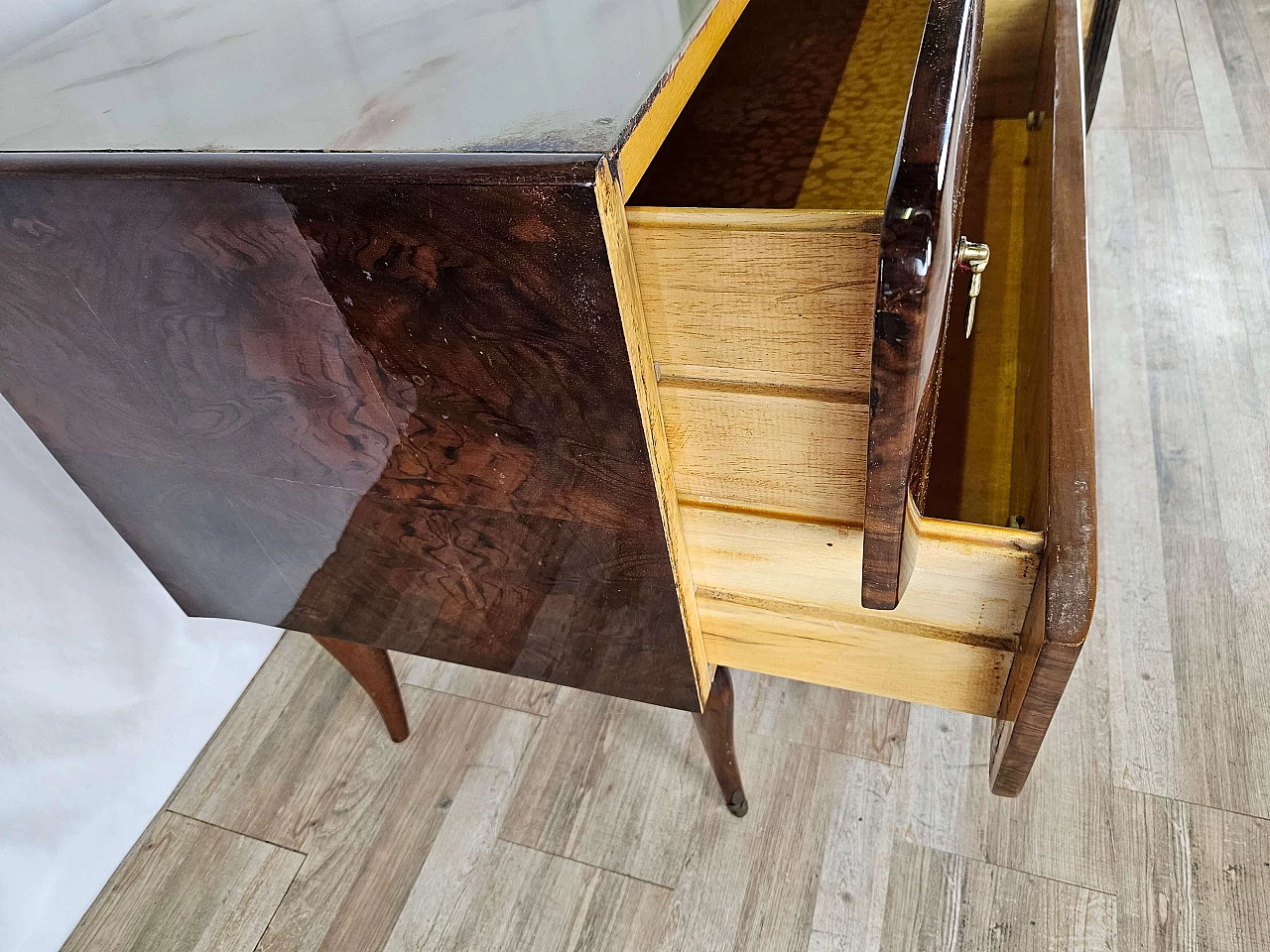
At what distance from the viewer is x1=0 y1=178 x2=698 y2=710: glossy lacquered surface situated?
36 centimetres

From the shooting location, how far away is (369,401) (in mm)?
452

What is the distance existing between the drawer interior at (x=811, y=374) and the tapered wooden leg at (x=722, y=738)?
0.07 m

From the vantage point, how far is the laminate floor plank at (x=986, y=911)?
2.48 feet

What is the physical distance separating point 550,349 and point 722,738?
494 millimetres

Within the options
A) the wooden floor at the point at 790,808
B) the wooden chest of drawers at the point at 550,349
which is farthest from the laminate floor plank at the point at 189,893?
the wooden chest of drawers at the point at 550,349

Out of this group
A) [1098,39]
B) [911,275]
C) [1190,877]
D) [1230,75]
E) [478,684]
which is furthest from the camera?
[1230,75]

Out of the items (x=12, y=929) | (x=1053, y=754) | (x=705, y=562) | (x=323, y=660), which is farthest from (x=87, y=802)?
(x=1053, y=754)

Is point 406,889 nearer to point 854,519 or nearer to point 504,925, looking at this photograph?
point 504,925

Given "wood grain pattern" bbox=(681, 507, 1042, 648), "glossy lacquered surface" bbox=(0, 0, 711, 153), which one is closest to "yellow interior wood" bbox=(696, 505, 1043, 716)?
"wood grain pattern" bbox=(681, 507, 1042, 648)

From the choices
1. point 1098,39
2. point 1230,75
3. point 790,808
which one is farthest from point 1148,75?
point 790,808

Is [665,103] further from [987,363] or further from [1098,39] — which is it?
[1098,39]

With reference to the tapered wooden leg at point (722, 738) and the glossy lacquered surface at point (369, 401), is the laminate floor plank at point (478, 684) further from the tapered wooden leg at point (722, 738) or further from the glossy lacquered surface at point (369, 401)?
the glossy lacquered surface at point (369, 401)

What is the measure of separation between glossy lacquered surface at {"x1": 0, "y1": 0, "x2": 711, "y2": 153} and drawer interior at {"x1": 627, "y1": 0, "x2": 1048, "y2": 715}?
0.07 metres

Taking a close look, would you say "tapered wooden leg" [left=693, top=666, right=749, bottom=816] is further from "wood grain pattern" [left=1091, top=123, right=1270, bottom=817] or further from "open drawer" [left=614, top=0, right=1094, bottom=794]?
"wood grain pattern" [left=1091, top=123, right=1270, bottom=817]
